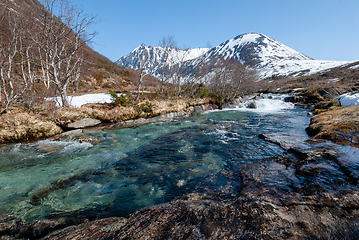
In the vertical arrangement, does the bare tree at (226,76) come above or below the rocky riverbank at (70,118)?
above

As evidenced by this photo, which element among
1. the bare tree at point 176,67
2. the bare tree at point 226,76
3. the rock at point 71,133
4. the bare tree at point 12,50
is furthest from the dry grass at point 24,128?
the bare tree at point 226,76

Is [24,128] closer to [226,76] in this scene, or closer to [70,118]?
[70,118]

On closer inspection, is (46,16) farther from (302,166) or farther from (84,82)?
(84,82)

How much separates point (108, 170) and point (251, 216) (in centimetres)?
481

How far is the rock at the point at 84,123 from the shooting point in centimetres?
973

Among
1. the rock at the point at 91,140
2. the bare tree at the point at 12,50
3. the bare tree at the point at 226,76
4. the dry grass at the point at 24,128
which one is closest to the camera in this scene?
the dry grass at the point at 24,128

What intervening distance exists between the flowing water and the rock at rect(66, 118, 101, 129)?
85.7 inches

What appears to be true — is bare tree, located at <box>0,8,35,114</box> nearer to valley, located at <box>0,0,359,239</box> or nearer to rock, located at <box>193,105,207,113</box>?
valley, located at <box>0,0,359,239</box>

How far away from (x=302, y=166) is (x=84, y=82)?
1288 inches

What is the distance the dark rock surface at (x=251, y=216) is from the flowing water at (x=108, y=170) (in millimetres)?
637

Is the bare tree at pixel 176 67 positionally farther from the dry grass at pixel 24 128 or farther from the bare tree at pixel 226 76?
the dry grass at pixel 24 128

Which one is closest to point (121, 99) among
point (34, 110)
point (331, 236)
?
point (34, 110)

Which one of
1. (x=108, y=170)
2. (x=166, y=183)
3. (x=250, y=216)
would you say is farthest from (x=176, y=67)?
(x=250, y=216)

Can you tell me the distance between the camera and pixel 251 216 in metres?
2.44
